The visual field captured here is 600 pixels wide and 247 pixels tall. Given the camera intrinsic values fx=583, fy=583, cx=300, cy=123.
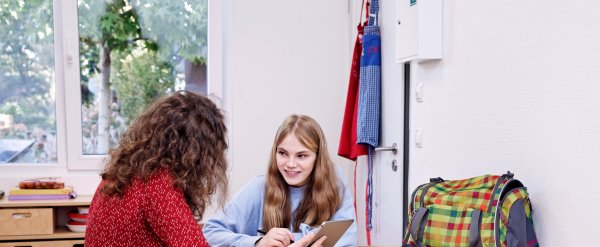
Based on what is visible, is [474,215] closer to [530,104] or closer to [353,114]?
[530,104]

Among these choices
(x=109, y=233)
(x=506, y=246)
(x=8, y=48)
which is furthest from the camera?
(x=8, y=48)

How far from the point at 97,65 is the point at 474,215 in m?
2.65

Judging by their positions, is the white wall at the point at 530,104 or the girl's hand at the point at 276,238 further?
the girl's hand at the point at 276,238

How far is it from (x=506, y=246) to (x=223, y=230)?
0.84 m

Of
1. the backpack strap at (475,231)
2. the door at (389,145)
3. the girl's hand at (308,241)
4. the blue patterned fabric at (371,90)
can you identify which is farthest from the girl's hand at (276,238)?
the blue patterned fabric at (371,90)

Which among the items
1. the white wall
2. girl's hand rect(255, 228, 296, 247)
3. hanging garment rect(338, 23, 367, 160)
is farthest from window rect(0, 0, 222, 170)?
girl's hand rect(255, 228, 296, 247)

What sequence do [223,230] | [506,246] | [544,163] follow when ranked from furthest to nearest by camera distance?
1. [223,230]
2. [544,163]
3. [506,246]

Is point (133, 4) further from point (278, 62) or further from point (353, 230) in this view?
point (353, 230)

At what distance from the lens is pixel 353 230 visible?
1873 millimetres

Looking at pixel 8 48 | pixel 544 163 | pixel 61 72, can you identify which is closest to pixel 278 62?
pixel 61 72

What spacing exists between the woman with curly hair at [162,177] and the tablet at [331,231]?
335 millimetres

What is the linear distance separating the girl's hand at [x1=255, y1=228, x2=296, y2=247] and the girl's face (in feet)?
0.77

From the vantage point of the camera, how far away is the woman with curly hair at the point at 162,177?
131 cm

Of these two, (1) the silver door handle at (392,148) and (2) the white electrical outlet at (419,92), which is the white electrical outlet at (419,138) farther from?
(1) the silver door handle at (392,148)
